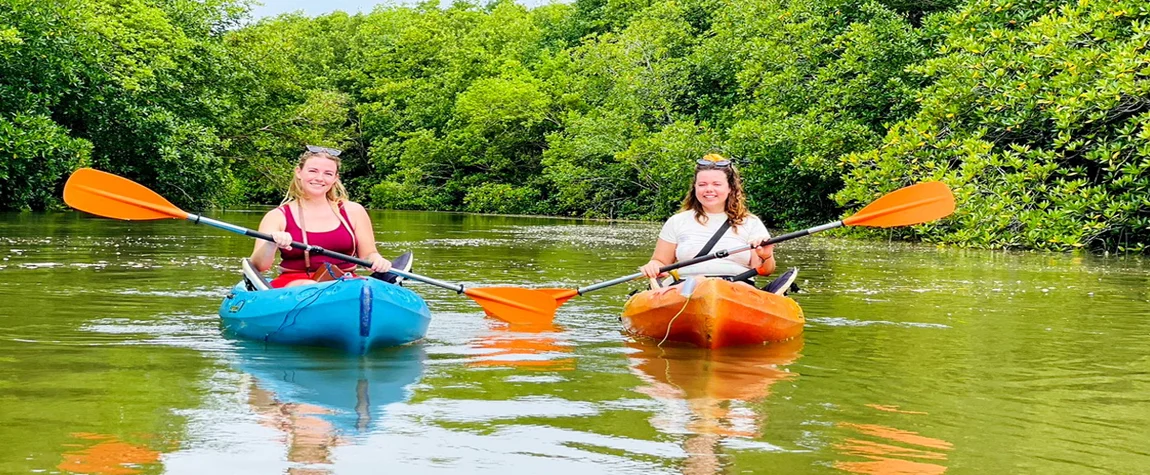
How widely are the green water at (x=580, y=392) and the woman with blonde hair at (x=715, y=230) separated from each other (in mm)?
569

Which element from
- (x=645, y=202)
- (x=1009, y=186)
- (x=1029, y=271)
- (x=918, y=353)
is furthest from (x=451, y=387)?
(x=645, y=202)

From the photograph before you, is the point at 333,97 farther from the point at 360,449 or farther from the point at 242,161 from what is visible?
the point at 360,449

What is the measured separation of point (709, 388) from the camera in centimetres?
561

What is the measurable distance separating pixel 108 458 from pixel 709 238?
4346 mm

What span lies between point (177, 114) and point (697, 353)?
78.8ft

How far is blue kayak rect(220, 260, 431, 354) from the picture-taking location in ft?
21.0

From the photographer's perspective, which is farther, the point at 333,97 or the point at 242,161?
the point at 333,97

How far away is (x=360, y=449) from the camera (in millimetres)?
4145

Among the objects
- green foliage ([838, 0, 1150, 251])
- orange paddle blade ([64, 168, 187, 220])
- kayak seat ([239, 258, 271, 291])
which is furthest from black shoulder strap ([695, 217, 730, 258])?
green foliage ([838, 0, 1150, 251])

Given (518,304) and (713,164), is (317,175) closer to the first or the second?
(518,304)

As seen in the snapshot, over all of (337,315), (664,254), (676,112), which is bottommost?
(337,315)

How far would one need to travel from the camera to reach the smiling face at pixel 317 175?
707 centimetres

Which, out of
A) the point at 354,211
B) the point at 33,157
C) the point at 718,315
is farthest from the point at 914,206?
the point at 33,157

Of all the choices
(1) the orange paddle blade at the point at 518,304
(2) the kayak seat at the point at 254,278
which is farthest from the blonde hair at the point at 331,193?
(1) the orange paddle blade at the point at 518,304
